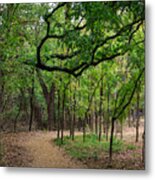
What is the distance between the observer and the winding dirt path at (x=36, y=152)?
3457 mm

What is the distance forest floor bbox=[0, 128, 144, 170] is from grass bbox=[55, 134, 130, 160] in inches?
1.2

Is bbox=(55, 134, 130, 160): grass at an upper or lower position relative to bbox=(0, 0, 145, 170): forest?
lower

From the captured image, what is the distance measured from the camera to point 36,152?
350 centimetres

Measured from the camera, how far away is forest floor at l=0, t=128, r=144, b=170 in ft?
11.0

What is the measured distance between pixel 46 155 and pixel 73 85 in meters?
0.54

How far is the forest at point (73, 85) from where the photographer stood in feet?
11.1

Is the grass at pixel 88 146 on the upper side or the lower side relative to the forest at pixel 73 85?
lower

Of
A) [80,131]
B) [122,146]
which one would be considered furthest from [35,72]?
[122,146]

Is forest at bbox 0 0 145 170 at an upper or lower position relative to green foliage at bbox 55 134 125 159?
upper

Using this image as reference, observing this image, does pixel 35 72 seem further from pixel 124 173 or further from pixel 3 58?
pixel 124 173

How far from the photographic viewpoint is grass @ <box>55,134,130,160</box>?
3.39 metres

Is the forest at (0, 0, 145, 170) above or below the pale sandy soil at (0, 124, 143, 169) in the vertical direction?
above

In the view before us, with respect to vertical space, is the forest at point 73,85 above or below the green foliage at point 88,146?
above

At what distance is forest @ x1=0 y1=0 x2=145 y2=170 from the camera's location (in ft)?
11.1
